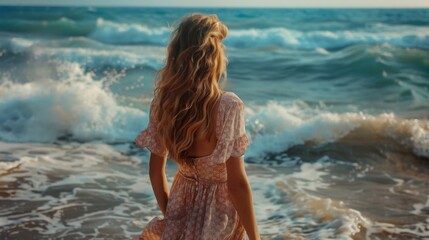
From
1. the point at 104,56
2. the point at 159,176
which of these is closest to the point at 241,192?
the point at 159,176

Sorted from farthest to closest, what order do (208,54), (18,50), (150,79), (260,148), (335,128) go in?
1. (18,50)
2. (150,79)
3. (335,128)
4. (260,148)
5. (208,54)

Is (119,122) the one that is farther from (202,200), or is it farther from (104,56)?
(104,56)

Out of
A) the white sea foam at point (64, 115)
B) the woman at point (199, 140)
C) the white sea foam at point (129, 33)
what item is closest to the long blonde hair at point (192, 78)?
the woman at point (199, 140)

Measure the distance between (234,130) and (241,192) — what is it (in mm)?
269

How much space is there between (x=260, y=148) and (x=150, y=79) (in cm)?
715

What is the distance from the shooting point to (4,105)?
1074cm

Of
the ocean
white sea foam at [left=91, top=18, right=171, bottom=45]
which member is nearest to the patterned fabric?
the ocean

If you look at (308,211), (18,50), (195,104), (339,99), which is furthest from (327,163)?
(18,50)

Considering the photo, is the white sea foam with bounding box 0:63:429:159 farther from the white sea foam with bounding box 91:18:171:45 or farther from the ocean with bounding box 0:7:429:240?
the white sea foam with bounding box 91:18:171:45

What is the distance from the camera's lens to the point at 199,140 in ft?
8.36

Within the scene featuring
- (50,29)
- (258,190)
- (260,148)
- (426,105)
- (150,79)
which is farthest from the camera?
(50,29)

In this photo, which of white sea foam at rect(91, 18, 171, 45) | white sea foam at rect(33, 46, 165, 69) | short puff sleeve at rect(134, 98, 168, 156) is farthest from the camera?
white sea foam at rect(91, 18, 171, 45)

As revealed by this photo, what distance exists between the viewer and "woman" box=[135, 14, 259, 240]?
7.98ft

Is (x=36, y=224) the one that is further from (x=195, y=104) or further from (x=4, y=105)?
(x=4, y=105)
